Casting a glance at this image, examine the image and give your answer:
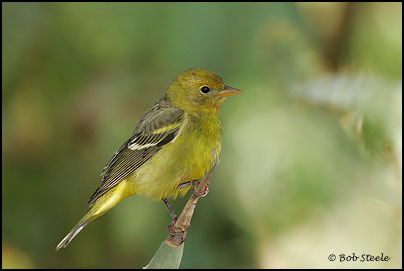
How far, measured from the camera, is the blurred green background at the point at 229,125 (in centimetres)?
366

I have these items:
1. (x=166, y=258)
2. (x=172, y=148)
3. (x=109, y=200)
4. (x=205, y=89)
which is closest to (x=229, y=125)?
(x=205, y=89)

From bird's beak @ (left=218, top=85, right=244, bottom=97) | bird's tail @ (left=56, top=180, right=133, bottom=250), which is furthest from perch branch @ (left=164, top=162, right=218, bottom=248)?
bird's beak @ (left=218, top=85, right=244, bottom=97)

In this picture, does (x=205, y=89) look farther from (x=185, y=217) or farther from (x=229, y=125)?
(x=185, y=217)

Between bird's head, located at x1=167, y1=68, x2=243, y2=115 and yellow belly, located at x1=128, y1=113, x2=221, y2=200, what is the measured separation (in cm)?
12

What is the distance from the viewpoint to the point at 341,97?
12.1 ft

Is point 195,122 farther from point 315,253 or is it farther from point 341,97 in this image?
point 315,253

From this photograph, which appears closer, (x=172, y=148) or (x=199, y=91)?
(x=172, y=148)

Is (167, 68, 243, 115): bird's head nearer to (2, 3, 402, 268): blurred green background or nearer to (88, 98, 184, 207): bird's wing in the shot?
(88, 98, 184, 207): bird's wing

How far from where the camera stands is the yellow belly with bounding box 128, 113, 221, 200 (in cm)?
336

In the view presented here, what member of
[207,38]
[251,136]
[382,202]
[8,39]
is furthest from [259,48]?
[8,39]

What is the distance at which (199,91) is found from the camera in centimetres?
359

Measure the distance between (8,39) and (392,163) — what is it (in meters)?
2.80

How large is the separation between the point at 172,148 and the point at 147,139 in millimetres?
191

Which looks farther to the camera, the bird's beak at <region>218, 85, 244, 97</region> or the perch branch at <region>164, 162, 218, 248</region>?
the bird's beak at <region>218, 85, 244, 97</region>
